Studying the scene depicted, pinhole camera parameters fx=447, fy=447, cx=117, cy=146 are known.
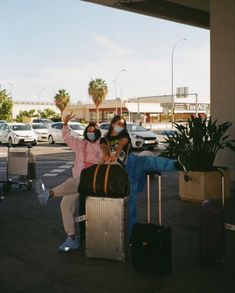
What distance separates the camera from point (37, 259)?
557 centimetres

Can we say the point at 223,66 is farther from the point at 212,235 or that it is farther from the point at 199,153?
the point at 212,235

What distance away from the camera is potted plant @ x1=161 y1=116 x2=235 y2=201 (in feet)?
29.7

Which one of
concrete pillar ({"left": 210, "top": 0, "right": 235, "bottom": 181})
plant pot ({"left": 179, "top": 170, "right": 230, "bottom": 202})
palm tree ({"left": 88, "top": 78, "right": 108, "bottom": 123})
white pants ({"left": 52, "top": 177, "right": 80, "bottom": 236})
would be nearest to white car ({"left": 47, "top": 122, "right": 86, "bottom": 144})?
concrete pillar ({"left": 210, "top": 0, "right": 235, "bottom": 181})

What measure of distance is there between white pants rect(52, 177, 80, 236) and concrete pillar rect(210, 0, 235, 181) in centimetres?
571

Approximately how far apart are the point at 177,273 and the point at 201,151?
4764mm

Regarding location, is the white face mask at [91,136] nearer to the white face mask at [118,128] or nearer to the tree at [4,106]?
the white face mask at [118,128]

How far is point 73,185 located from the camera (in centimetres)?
595

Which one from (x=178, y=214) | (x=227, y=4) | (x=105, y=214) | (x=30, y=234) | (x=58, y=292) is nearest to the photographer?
(x=58, y=292)

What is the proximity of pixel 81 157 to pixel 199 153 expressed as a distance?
405cm

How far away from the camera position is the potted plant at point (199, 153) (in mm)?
9039

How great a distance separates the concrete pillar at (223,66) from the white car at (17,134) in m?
19.5

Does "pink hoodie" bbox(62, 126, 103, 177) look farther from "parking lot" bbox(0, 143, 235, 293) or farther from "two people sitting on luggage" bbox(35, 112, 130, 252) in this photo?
"parking lot" bbox(0, 143, 235, 293)

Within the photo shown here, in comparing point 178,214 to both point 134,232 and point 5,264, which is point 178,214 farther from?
point 5,264

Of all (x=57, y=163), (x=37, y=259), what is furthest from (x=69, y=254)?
(x=57, y=163)
